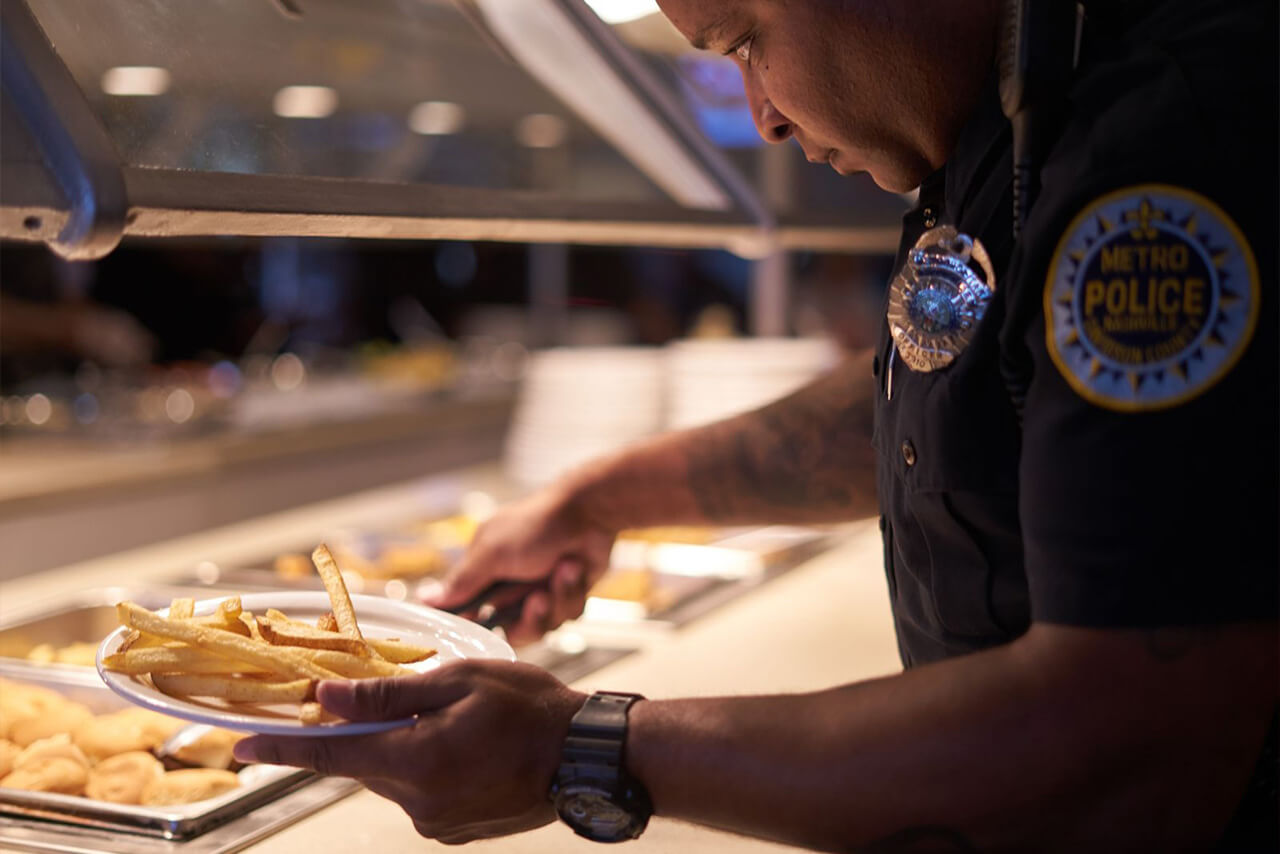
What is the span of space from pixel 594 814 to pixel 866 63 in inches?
25.0

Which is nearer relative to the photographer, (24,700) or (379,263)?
(24,700)

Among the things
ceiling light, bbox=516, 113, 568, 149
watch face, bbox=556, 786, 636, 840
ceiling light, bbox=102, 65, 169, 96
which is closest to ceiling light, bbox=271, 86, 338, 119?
ceiling light, bbox=102, 65, 169, 96

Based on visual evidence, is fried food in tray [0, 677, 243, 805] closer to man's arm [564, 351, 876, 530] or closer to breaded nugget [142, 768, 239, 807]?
breaded nugget [142, 768, 239, 807]

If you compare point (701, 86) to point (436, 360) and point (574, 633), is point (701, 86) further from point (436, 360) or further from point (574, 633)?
point (436, 360)

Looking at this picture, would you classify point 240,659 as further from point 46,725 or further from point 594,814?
point 46,725

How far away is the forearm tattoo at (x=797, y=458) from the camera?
1.62 meters

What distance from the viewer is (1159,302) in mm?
803

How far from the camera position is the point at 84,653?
1.64 meters

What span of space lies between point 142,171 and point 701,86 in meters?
2.49

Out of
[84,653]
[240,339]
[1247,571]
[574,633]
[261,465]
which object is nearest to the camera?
[1247,571]

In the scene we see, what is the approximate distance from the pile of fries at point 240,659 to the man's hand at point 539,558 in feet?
1.68

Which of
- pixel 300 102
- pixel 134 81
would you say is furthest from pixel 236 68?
pixel 134 81

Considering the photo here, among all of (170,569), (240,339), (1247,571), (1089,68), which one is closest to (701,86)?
(170,569)

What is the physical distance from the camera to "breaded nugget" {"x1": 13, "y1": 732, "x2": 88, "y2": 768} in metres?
1.29
